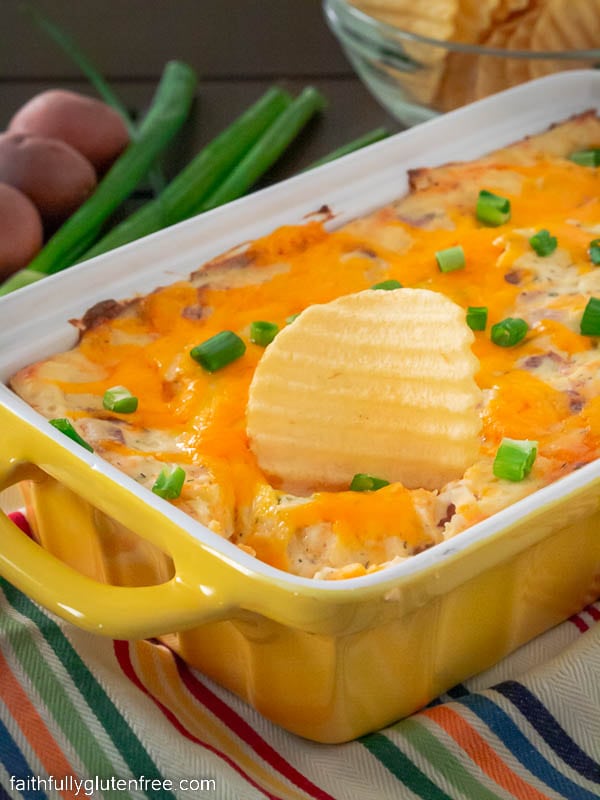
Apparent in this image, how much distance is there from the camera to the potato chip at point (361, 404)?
69.2 inches

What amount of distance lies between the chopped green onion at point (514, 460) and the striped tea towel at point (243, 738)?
11.4 inches

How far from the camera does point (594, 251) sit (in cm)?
212

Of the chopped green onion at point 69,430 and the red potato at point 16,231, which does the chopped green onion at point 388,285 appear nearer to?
the chopped green onion at point 69,430

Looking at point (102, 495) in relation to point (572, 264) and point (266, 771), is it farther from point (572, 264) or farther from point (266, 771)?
point (572, 264)

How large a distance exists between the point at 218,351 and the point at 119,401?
0.58ft

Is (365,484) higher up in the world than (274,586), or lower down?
lower down

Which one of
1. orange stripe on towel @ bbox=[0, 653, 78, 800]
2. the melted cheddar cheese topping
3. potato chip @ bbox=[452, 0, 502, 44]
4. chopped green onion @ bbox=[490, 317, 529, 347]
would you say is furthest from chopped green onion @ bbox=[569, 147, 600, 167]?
orange stripe on towel @ bbox=[0, 653, 78, 800]

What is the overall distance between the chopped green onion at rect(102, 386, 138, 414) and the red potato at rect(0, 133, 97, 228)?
44.6 inches

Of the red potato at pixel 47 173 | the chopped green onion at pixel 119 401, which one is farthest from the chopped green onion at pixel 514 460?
the red potato at pixel 47 173

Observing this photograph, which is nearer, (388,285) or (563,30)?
(388,285)

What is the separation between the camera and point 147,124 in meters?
3.12

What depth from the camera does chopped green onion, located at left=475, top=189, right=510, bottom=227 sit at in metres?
2.23

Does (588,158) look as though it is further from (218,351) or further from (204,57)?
(204,57)

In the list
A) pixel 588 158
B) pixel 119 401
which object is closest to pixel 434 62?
pixel 588 158
